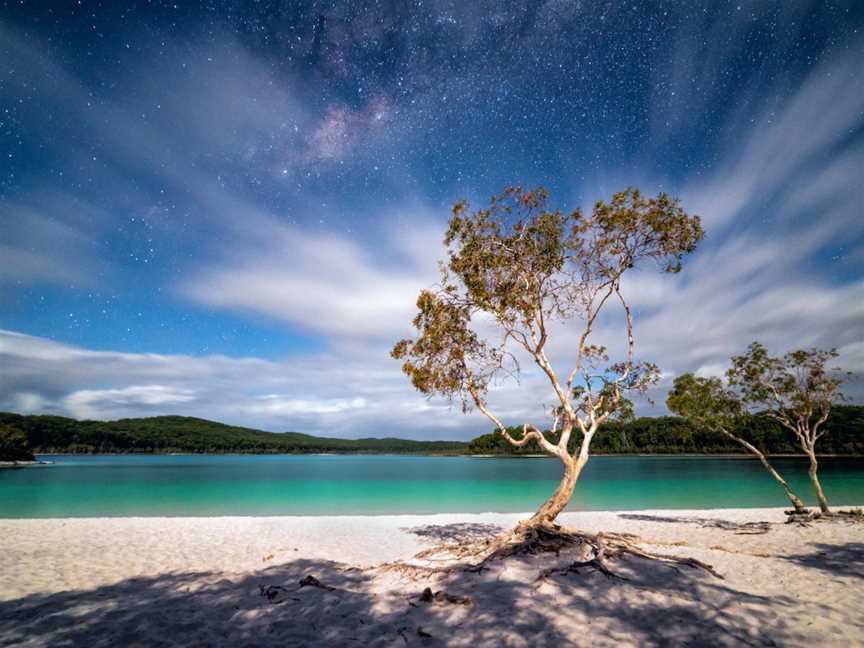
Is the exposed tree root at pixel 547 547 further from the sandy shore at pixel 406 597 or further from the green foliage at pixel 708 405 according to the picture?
the green foliage at pixel 708 405

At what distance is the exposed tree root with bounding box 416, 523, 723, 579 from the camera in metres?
10.7

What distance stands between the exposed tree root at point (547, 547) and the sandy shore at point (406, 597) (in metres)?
0.48

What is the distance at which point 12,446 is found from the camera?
101 m

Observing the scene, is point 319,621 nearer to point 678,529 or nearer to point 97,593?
point 97,593

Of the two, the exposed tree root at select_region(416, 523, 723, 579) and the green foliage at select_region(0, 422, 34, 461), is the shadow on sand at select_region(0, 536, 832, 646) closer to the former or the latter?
the exposed tree root at select_region(416, 523, 723, 579)

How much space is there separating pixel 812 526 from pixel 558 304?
533 inches

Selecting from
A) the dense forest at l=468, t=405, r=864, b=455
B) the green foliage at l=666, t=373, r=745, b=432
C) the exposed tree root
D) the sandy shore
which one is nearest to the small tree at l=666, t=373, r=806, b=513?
the green foliage at l=666, t=373, r=745, b=432

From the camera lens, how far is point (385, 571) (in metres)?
10.9

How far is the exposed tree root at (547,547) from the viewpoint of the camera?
35.0ft

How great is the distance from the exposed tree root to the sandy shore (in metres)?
0.48

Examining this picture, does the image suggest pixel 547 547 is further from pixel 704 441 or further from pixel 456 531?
pixel 704 441

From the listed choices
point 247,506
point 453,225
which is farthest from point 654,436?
point 453,225

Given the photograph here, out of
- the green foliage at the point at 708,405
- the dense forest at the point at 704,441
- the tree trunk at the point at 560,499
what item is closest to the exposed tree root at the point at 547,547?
the tree trunk at the point at 560,499

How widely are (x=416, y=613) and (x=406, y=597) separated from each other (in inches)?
39.6
